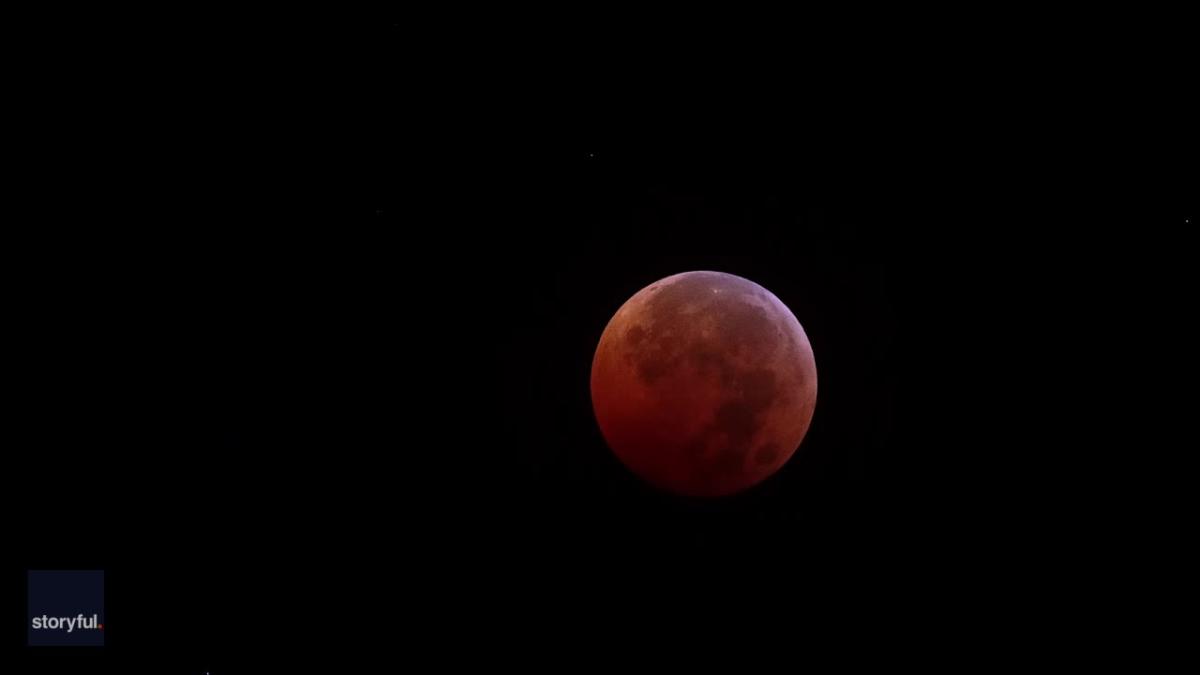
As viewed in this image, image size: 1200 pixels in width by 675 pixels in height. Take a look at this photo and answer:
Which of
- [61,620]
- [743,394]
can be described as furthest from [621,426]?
[61,620]

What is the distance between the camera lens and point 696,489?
6.12 m

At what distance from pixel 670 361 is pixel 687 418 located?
0.49m

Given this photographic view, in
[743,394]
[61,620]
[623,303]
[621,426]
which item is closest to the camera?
[61,620]

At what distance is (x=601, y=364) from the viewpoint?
21.0 ft

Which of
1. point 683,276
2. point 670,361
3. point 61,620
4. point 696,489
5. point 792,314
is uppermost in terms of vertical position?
point 683,276

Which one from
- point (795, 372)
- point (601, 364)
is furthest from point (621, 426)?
point (795, 372)

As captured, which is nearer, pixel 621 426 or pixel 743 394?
pixel 743 394

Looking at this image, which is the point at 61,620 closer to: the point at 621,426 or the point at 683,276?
the point at 621,426

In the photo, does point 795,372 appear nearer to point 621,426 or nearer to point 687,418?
point 687,418

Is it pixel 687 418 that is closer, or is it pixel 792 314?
pixel 687 418

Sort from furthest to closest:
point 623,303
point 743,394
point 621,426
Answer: point 623,303 → point 621,426 → point 743,394

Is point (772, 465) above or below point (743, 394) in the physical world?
below

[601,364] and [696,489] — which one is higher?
[601,364]

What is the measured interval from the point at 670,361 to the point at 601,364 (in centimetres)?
87
